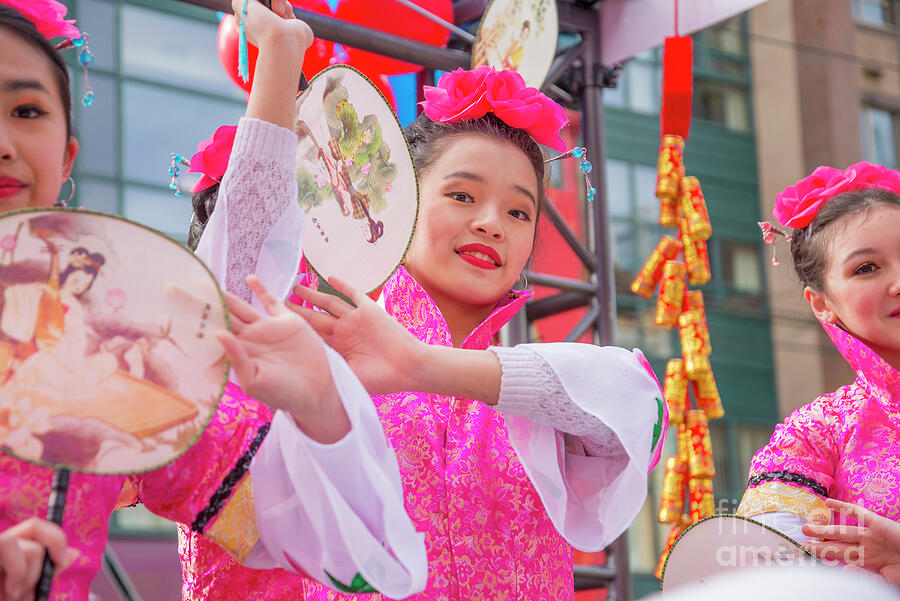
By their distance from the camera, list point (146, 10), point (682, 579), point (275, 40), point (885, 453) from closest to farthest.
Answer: point (275, 40), point (682, 579), point (885, 453), point (146, 10)

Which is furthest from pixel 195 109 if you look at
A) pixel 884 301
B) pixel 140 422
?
pixel 140 422

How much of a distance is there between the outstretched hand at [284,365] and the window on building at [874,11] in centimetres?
1154

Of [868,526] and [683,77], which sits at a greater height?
[683,77]

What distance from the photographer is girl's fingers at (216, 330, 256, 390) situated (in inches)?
44.0

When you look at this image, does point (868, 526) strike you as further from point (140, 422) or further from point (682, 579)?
point (140, 422)

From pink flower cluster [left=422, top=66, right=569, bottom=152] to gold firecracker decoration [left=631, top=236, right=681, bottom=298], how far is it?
4.36ft

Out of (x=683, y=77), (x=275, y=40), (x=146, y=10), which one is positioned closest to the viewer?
(x=275, y=40)

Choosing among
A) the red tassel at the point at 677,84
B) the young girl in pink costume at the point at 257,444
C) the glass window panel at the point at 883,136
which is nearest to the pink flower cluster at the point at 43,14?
the young girl in pink costume at the point at 257,444

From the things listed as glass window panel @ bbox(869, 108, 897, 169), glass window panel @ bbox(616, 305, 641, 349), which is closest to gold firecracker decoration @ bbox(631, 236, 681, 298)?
glass window panel @ bbox(616, 305, 641, 349)

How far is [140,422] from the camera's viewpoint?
111 centimetres

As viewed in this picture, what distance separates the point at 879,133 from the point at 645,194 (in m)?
2.60

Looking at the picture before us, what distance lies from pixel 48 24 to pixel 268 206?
0.39m

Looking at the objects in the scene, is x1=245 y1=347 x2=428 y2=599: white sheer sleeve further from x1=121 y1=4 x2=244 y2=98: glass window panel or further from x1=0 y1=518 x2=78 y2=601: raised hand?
x1=121 y1=4 x2=244 y2=98: glass window panel

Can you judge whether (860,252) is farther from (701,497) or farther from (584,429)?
(701,497)
